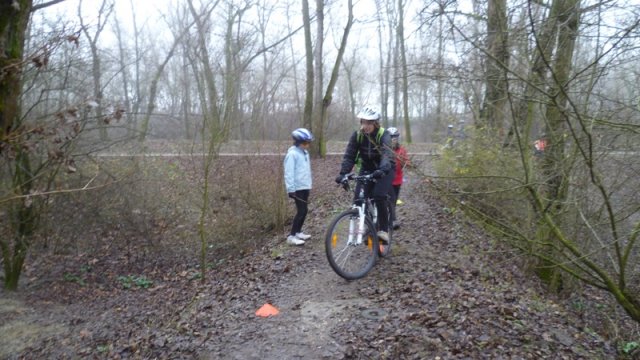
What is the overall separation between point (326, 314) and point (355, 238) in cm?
106

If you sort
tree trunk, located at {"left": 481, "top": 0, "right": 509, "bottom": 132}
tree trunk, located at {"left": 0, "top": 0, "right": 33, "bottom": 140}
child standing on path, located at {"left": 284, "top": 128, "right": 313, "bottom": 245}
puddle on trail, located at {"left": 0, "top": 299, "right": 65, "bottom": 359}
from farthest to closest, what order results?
child standing on path, located at {"left": 284, "top": 128, "right": 313, "bottom": 245}, puddle on trail, located at {"left": 0, "top": 299, "right": 65, "bottom": 359}, tree trunk, located at {"left": 481, "top": 0, "right": 509, "bottom": 132}, tree trunk, located at {"left": 0, "top": 0, "right": 33, "bottom": 140}

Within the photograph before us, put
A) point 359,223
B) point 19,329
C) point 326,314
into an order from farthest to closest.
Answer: point 19,329 < point 359,223 < point 326,314

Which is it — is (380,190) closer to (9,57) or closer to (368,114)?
(368,114)

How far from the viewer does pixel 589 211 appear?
5621 mm

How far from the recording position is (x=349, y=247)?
5.88m

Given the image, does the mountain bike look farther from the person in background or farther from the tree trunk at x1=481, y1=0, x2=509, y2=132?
the person in background

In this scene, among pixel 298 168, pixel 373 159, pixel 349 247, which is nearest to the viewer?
pixel 349 247

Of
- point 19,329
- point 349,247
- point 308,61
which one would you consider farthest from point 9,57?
point 308,61

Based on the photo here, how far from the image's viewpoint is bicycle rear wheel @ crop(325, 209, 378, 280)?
5.48m

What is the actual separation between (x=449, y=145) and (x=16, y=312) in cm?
859

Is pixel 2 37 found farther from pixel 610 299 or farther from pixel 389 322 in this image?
pixel 610 299

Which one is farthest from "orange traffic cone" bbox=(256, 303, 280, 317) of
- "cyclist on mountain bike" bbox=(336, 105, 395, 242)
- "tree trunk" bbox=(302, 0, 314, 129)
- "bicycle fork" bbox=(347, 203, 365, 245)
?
"tree trunk" bbox=(302, 0, 314, 129)

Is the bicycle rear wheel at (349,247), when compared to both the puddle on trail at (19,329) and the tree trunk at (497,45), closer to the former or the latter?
the tree trunk at (497,45)

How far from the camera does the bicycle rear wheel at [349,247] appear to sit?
216 inches
